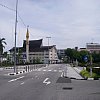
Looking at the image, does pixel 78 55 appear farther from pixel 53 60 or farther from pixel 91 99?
pixel 91 99

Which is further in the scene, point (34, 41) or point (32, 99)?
point (34, 41)

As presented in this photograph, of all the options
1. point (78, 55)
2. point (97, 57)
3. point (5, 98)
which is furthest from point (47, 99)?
point (78, 55)

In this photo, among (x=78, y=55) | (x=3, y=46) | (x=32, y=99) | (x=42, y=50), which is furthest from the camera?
(x=42, y=50)

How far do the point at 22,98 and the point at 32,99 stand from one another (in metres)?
0.57

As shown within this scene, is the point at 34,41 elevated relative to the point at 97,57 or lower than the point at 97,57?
elevated

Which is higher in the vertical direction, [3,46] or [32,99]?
[3,46]

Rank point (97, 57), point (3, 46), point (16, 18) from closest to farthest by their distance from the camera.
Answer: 1. point (16, 18)
2. point (3, 46)
3. point (97, 57)

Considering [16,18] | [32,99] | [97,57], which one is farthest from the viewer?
[97,57]

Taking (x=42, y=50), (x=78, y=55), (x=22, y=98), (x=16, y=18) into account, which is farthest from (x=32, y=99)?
(x=42, y=50)

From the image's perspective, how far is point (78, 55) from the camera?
14512cm

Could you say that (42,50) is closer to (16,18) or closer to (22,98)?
(16,18)

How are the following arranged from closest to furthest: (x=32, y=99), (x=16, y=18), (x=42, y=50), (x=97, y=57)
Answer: (x=32, y=99)
(x=16, y=18)
(x=97, y=57)
(x=42, y=50)

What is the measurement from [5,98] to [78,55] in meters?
133

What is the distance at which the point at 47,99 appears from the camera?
43.9 feet
